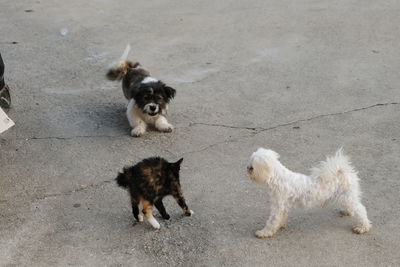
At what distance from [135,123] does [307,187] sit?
267cm

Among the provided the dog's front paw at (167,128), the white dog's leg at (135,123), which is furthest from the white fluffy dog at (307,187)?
the white dog's leg at (135,123)

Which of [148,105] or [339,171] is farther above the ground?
[339,171]

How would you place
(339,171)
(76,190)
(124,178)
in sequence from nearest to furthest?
(339,171), (124,178), (76,190)

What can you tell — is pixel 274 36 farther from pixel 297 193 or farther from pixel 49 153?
pixel 297 193

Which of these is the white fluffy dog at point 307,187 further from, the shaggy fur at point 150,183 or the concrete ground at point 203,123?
the shaggy fur at point 150,183

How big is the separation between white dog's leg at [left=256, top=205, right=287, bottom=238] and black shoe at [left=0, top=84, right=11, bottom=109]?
3.77 meters

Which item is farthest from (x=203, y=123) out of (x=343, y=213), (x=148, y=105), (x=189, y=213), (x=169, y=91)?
(x=343, y=213)

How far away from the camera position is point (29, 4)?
38.0ft

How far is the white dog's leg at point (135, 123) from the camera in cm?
675

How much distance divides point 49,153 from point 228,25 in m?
4.70

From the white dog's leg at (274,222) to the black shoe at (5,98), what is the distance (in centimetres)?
377

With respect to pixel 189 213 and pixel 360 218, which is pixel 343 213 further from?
pixel 189 213

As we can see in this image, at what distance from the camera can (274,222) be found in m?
4.79

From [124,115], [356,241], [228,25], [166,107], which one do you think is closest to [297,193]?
[356,241]
